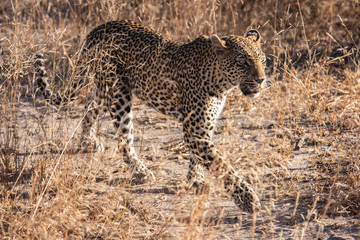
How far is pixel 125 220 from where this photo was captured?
16.0 ft

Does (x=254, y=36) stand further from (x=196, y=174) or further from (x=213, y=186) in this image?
(x=213, y=186)

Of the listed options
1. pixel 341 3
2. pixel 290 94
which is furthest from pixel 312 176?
pixel 341 3

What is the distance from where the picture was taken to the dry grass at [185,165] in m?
4.54

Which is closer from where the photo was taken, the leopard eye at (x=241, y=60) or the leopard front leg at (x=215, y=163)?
the leopard front leg at (x=215, y=163)

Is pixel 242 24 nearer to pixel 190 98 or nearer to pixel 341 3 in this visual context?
pixel 341 3

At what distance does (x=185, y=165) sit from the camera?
6395mm

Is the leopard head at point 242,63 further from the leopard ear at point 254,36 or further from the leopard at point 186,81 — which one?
the leopard ear at point 254,36

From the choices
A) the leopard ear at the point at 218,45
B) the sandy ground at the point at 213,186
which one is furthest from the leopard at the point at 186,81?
the sandy ground at the point at 213,186

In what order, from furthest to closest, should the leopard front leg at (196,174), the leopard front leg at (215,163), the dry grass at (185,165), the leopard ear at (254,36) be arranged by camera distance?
the leopard front leg at (196,174) < the leopard ear at (254,36) < the leopard front leg at (215,163) < the dry grass at (185,165)

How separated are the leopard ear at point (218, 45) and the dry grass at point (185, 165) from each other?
0.78 metres

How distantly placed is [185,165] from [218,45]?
5.80ft

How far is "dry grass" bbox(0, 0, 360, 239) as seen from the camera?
4.54 meters

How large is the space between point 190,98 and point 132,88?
0.97 meters

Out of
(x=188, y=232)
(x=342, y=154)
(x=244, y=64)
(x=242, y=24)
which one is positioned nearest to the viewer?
(x=188, y=232)
